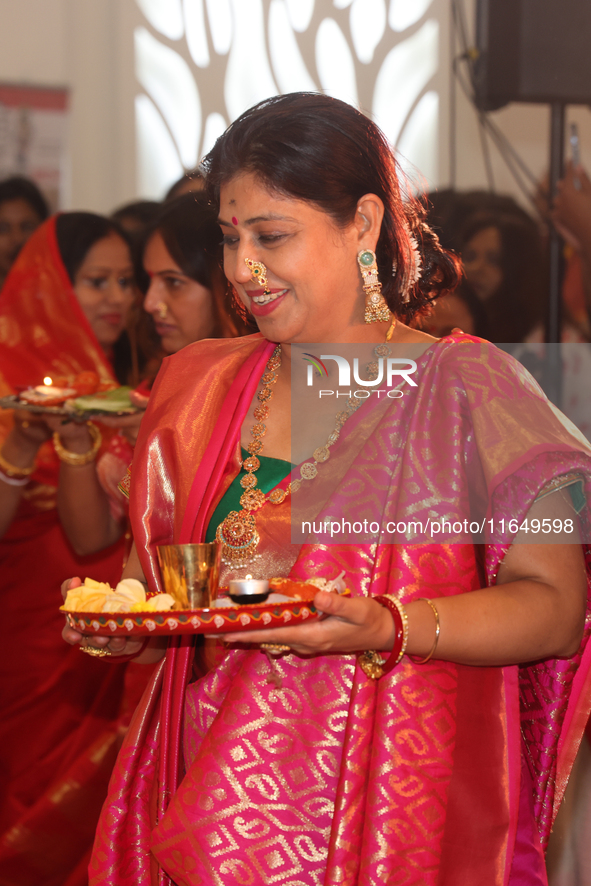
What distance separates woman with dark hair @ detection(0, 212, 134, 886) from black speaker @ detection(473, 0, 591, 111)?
5.08ft

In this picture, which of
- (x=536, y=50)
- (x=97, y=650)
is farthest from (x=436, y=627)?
(x=536, y=50)

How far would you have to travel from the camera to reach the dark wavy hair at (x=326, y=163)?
1.33 metres

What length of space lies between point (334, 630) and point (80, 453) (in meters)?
1.70

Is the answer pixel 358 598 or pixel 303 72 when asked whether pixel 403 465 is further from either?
pixel 303 72

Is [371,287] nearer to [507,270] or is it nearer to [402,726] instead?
[402,726]

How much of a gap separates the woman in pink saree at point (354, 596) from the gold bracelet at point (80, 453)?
1.12 metres

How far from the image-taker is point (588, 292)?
11.9ft

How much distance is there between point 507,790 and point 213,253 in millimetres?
1761

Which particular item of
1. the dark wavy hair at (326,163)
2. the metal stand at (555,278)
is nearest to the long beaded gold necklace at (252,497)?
the dark wavy hair at (326,163)

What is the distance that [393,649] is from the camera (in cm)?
109

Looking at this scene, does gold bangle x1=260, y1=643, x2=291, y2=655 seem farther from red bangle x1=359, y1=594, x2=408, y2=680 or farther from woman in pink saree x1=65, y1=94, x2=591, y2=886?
red bangle x1=359, y1=594, x2=408, y2=680

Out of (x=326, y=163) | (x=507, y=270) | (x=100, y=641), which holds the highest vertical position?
(x=326, y=163)

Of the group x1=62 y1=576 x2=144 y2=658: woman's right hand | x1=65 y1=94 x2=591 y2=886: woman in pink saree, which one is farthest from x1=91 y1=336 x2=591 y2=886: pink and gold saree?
x1=62 y1=576 x2=144 y2=658: woman's right hand

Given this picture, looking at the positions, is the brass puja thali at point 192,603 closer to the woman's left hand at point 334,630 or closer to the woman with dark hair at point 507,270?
the woman's left hand at point 334,630
